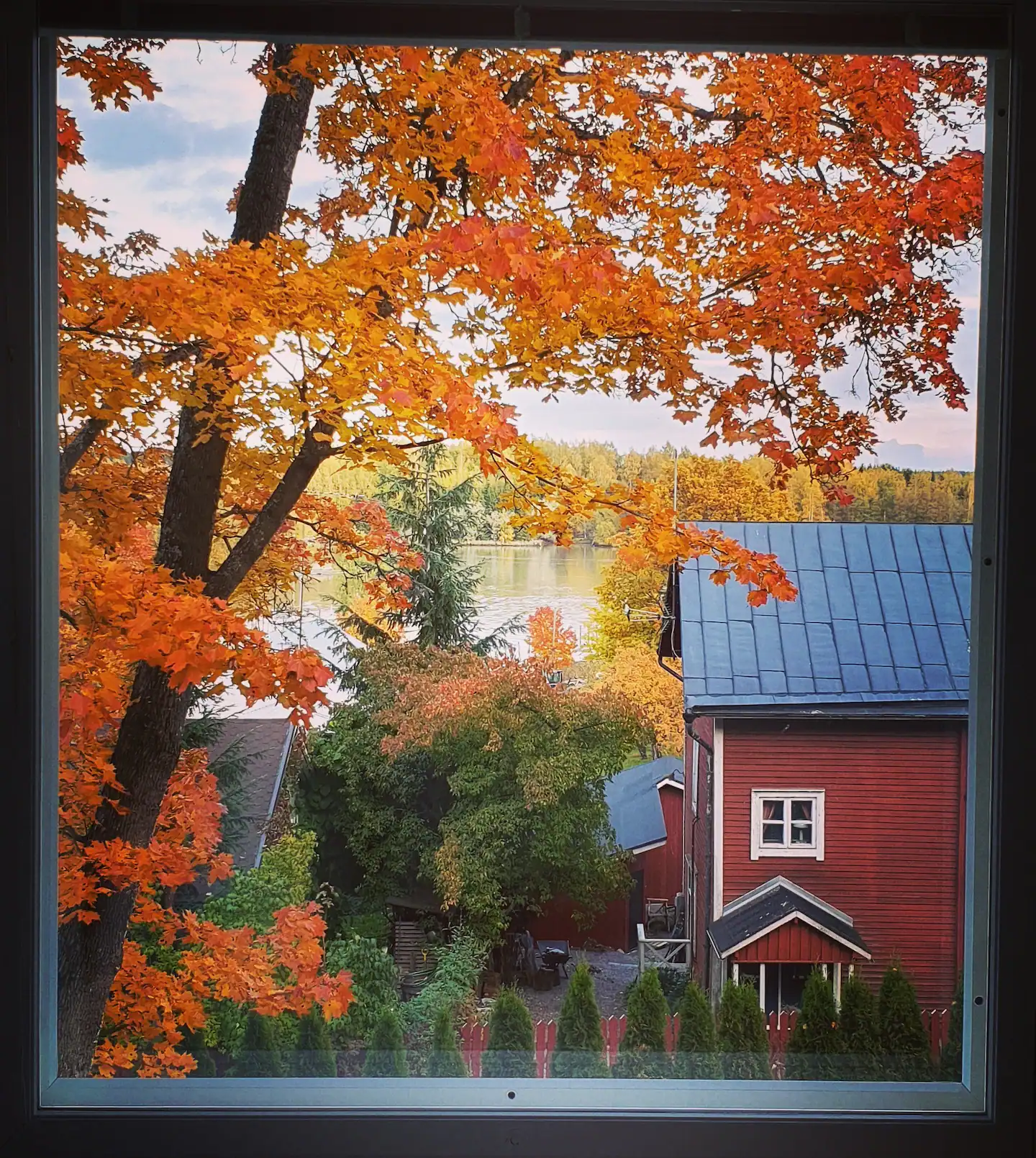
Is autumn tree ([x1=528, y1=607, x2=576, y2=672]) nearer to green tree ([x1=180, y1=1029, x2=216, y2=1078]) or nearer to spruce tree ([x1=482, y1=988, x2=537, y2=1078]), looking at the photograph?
spruce tree ([x1=482, y1=988, x2=537, y2=1078])

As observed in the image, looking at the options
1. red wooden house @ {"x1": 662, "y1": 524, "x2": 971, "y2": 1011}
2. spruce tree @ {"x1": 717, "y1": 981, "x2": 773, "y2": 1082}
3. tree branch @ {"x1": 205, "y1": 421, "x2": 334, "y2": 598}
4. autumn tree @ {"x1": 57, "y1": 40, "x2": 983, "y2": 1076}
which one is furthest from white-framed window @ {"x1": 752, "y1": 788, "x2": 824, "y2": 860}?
tree branch @ {"x1": 205, "y1": 421, "x2": 334, "y2": 598}

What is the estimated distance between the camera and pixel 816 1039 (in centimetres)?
136

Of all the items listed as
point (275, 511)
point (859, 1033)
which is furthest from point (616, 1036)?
point (275, 511)

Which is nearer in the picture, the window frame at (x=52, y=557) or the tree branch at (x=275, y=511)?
the window frame at (x=52, y=557)

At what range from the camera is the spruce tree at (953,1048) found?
1.32m

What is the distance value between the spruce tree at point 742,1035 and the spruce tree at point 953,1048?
10.4 inches

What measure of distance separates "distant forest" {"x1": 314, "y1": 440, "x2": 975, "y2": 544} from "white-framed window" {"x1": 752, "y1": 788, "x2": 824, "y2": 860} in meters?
0.44

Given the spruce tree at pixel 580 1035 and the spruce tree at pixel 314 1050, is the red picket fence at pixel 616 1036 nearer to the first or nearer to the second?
the spruce tree at pixel 580 1035

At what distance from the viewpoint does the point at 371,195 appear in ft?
4.60

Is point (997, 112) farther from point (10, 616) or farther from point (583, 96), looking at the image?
point (10, 616)

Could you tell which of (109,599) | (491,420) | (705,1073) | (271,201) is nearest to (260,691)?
(109,599)

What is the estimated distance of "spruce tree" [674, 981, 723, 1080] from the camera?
135 centimetres

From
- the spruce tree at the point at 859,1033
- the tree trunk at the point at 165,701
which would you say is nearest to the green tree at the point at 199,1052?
the tree trunk at the point at 165,701

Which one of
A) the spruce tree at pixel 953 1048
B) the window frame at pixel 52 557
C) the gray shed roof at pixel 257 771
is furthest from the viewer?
the gray shed roof at pixel 257 771
